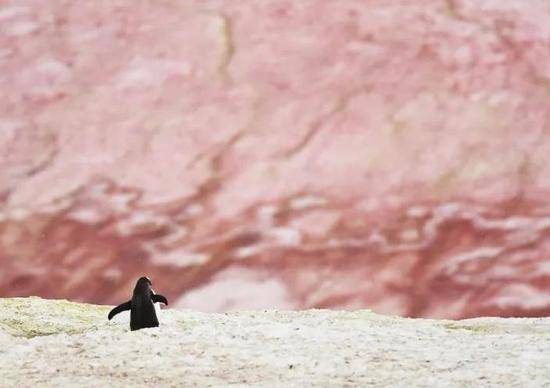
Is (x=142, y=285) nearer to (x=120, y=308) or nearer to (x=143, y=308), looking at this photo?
(x=120, y=308)

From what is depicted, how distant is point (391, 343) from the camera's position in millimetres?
4043

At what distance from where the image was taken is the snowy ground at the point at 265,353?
3.47 m

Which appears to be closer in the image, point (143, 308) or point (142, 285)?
point (143, 308)

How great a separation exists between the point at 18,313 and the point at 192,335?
110cm

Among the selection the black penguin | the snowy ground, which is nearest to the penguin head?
the black penguin

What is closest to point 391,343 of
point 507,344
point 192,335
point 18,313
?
point 507,344

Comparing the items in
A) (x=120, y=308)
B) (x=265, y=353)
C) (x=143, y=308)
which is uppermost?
(x=120, y=308)

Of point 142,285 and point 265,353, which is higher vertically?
point 142,285

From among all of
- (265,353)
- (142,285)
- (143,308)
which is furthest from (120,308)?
(265,353)

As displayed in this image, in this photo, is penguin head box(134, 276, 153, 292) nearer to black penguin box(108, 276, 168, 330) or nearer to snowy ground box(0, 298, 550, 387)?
black penguin box(108, 276, 168, 330)

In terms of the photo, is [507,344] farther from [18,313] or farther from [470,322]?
[18,313]

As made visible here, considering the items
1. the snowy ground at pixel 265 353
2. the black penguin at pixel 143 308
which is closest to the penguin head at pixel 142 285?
the black penguin at pixel 143 308

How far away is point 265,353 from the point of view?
Answer: 3811 millimetres

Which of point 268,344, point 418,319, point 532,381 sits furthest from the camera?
point 418,319
